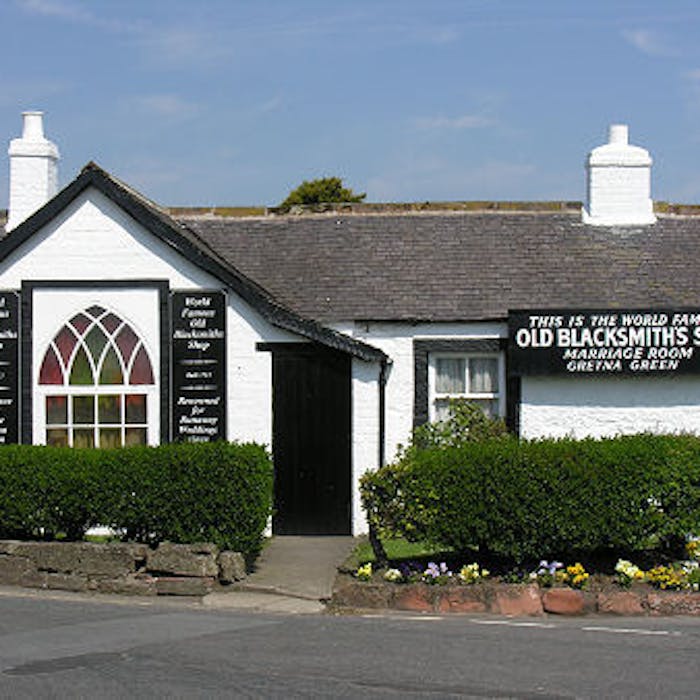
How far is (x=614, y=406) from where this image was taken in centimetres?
1786

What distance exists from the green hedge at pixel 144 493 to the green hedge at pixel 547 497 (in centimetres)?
170

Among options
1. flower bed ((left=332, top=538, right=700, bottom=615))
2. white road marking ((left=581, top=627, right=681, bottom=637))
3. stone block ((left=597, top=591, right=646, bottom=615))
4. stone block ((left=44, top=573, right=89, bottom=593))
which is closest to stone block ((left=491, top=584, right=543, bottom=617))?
flower bed ((left=332, top=538, right=700, bottom=615))

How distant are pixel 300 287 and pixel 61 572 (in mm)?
6394

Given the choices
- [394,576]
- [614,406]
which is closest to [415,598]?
[394,576]

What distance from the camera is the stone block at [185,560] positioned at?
13820mm

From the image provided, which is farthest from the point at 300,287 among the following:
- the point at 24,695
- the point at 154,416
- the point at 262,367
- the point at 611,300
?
the point at 24,695

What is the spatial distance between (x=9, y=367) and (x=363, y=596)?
738 cm

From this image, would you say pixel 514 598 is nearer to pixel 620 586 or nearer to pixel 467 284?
pixel 620 586

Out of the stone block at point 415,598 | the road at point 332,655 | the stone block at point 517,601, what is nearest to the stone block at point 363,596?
the stone block at point 415,598

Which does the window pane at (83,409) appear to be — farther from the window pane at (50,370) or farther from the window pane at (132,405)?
the window pane at (132,405)

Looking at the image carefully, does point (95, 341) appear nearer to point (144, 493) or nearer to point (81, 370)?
point (81, 370)

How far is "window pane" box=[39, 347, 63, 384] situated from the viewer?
58.9 feet

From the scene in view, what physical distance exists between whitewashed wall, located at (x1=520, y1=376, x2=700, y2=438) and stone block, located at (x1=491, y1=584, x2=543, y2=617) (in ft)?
17.5

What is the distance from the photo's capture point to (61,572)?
557 inches
